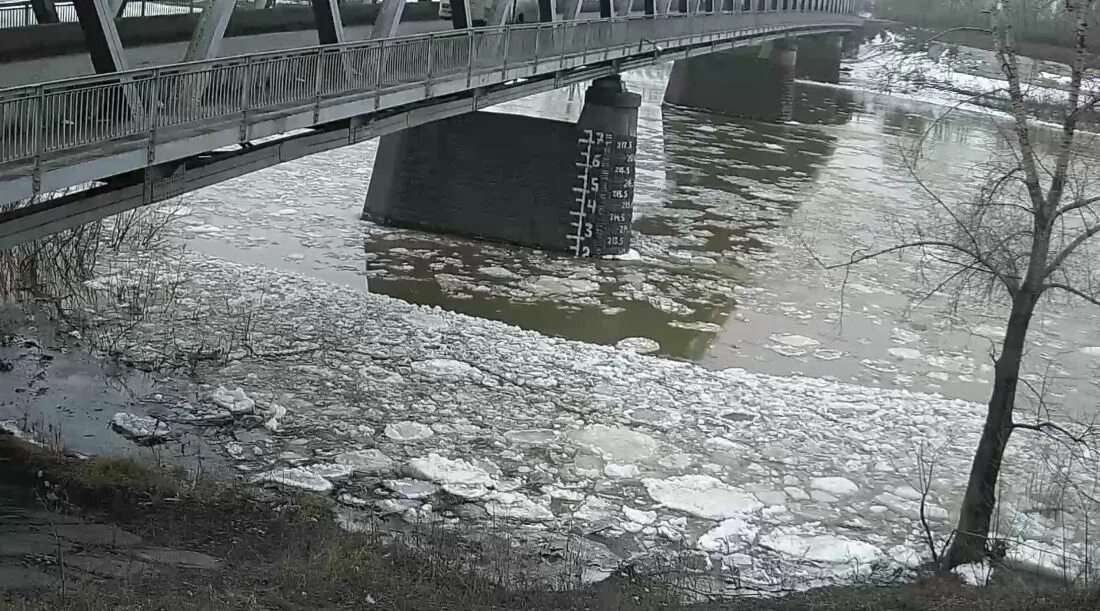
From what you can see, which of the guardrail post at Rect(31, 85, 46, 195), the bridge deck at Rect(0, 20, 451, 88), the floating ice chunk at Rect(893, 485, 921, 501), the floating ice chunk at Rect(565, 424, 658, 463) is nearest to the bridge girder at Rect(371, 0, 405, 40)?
the bridge deck at Rect(0, 20, 451, 88)

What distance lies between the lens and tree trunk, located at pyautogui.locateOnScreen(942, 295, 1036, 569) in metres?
9.27

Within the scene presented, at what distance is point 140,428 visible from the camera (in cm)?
1124

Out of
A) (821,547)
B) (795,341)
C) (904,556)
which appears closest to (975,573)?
(904,556)

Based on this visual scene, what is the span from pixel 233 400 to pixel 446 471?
2.83 m

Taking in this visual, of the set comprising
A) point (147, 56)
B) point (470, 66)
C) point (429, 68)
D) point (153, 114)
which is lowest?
point (153, 114)

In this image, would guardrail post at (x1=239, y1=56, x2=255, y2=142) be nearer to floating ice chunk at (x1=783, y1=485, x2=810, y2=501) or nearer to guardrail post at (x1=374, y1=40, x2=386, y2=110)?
guardrail post at (x1=374, y1=40, x2=386, y2=110)

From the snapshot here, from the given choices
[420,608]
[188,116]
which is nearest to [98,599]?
[420,608]

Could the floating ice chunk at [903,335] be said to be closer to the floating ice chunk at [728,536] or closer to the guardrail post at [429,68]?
the floating ice chunk at [728,536]

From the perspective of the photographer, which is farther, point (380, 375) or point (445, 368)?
point (445, 368)

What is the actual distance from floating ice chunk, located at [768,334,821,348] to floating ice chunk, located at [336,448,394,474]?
7779mm

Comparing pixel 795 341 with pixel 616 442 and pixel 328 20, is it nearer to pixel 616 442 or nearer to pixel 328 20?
pixel 616 442

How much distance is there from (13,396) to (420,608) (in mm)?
6314

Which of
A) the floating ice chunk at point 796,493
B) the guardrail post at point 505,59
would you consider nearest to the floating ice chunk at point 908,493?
the floating ice chunk at point 796,493

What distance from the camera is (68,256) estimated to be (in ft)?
52.5
